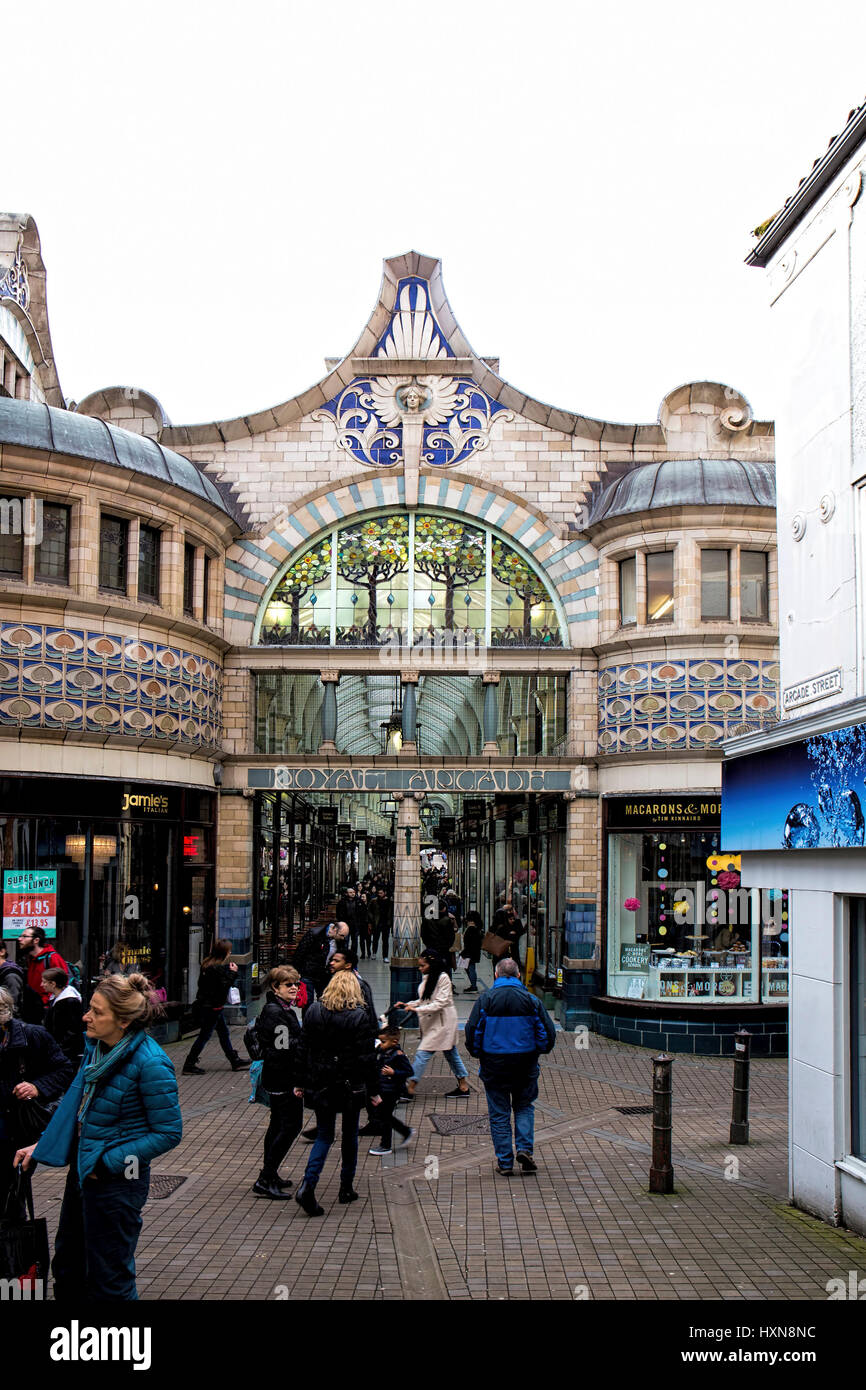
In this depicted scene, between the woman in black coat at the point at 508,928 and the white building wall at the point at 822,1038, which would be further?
the woman in black coat at the point at 508,928

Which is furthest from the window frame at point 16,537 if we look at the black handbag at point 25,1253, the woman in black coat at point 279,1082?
the black handbag at point 25,1253

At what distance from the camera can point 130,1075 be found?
5.84 meters

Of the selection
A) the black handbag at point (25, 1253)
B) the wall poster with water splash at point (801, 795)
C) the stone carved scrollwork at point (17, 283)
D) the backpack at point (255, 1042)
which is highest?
the stone carved scrollwork at point (17, 283)

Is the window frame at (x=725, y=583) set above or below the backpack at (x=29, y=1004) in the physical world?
above

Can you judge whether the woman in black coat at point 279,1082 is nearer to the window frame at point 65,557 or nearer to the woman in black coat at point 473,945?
the window frame at point 65,557

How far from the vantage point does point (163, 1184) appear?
32.4 ft

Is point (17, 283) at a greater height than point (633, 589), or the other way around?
point (17, 283)

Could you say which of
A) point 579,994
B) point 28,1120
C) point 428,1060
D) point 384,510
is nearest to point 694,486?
point 384,510

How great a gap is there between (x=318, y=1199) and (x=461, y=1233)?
1.46 metres

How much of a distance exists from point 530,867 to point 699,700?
6395 mm

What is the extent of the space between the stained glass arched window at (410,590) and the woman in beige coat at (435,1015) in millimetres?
7051

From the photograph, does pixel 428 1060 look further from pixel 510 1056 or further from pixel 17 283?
pixel 17 283

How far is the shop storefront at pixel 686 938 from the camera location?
16938 mm
